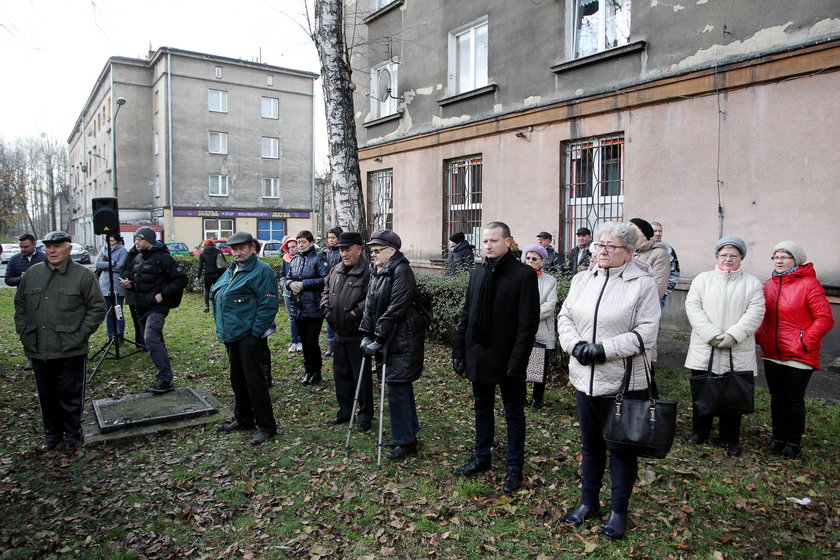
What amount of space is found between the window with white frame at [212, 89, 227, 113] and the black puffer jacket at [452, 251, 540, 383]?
41.7 m

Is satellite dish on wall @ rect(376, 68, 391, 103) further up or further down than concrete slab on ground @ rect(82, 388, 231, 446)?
further up

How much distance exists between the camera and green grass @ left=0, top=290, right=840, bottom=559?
3.71 meters

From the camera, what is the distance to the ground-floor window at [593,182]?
1041cm

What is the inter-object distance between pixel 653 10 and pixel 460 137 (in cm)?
473

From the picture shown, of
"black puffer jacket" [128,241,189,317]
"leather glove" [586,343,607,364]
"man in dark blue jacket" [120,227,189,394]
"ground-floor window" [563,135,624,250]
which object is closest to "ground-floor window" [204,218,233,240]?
"ground-floor window" [563,135,624,250]

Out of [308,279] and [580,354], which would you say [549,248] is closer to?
[308,279]

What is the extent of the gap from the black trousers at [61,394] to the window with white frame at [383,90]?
11334mm

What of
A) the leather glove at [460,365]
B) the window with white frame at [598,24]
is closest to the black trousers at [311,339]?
the leather glove at [460,365]

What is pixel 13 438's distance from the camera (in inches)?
224

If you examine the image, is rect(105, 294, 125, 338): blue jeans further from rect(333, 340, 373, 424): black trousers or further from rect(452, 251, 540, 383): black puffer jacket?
rect(452, 251, 540, 383): black puffer jacket

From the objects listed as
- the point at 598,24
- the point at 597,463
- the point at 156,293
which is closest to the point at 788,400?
the point at 597,463

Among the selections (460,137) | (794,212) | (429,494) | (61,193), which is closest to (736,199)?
(794,212)

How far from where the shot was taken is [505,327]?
4.21 metres

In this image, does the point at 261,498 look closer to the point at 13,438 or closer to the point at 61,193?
the point at 13,438
